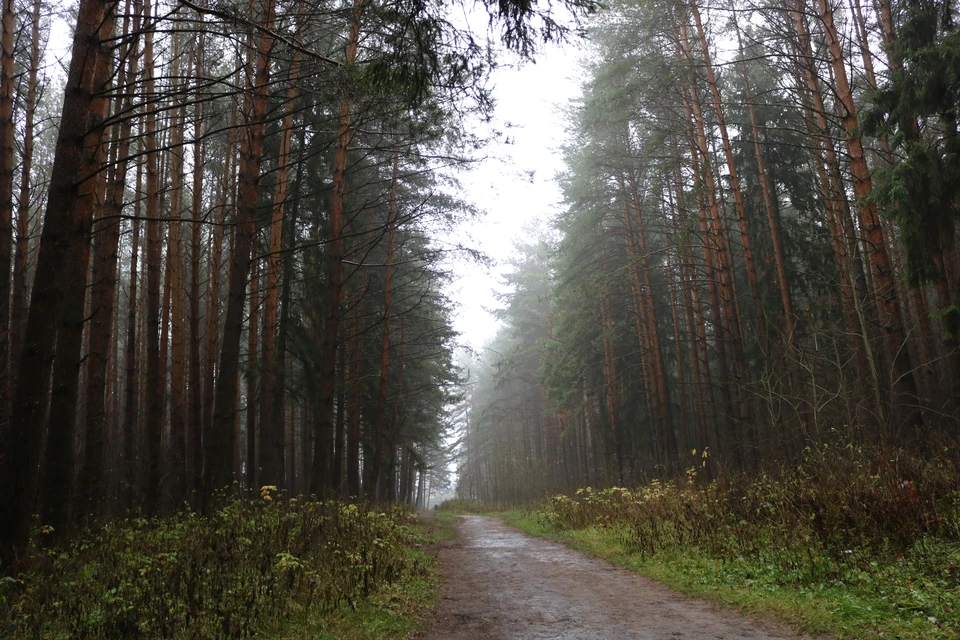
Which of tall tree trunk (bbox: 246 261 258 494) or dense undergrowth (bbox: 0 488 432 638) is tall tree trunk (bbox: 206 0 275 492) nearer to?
dense undergrowth (bbox: 0 488 432 638)

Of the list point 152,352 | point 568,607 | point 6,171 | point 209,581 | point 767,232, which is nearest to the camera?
point 209,581

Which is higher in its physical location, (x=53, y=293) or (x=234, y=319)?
(x=234, y=319)

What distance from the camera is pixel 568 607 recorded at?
6.21 metres

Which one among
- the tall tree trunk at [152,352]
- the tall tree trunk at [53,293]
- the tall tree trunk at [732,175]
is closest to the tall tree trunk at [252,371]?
the tall tree trunk at [152,352]

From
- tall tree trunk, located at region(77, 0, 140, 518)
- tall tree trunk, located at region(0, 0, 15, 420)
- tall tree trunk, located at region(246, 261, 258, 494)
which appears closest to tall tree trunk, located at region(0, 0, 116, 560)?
tall tree trunk, located at region(77, 0, 140, 518)

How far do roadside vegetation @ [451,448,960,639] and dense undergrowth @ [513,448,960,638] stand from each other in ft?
0.05

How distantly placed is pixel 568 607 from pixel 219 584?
11.2 ft

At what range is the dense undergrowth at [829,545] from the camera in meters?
5.00

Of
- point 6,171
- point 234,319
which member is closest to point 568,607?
point 234,319

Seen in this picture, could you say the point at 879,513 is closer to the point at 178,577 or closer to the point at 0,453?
the point at 178,577

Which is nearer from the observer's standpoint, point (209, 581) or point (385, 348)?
point (209, 581)

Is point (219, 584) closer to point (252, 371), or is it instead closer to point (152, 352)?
point (152, 352)

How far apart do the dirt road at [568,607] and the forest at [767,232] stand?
3601mm

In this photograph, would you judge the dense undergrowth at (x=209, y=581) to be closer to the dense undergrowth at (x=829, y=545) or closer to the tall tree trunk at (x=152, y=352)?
the tall tree trunk at (x=152, y=352)
